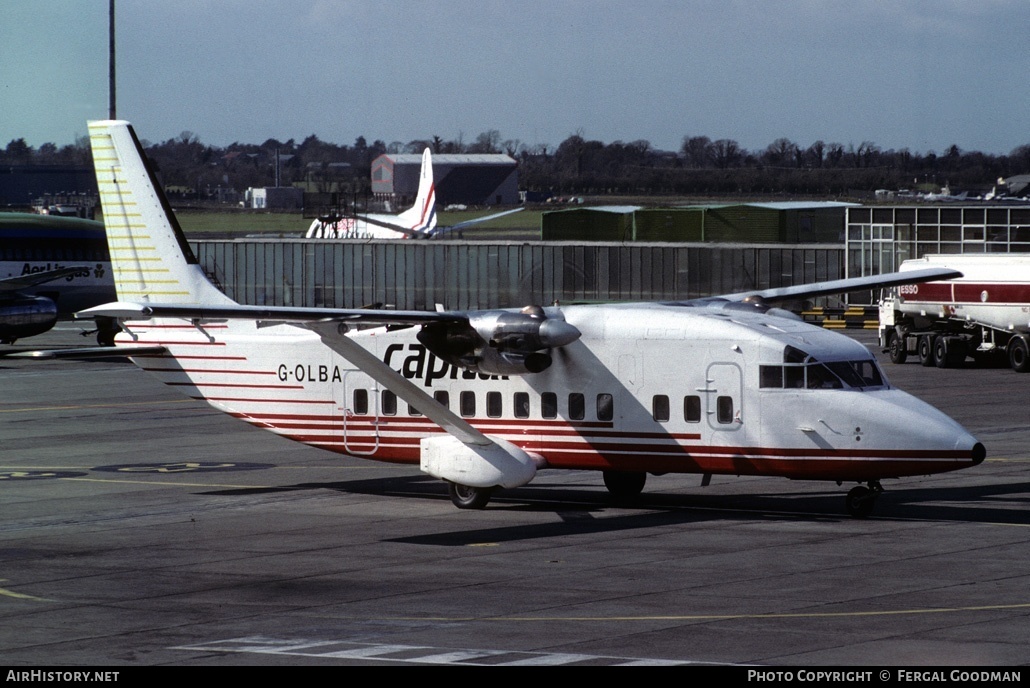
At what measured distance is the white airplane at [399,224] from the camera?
366 feet

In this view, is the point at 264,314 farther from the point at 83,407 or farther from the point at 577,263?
the point at 577,263

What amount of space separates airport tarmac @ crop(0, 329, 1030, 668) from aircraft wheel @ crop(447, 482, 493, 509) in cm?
25

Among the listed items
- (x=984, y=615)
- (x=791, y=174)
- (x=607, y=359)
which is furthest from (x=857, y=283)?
(x=791, y=174)

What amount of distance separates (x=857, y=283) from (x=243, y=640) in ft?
59.7

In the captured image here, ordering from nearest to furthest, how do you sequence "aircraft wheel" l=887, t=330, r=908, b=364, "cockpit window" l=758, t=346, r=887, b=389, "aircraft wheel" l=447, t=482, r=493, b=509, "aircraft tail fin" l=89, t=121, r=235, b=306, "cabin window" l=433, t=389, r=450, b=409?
"cockpit window" l=758, t=346, r=887, b=389, "aircraft wheel" l=447, t=482, r=493, b=509, "cabin window" l=433, t=389, r=450, b=409, "aircraft tail fin" l=89, t=121, r=235, b=306, "aircraft wheel" l=887, t=330, r=908, b=364

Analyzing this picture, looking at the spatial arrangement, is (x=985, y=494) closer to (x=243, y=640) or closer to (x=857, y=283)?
(x=857, y=283)

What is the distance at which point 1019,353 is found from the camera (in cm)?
5572

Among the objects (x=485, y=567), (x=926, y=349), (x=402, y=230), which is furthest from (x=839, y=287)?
(x=402, y=230)

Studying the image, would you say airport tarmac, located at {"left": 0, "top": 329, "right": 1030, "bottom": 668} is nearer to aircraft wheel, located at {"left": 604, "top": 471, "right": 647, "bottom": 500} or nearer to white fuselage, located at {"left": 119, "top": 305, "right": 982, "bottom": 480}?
aircraft wheel, located at {"left": 604, "top": 471, "right": 647, "bottom": 500}

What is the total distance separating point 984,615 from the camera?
62.1ft

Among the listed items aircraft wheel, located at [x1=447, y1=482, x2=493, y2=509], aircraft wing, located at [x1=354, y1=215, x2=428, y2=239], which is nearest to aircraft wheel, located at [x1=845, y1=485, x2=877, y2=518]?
aircraft wheel, located at [x1=447, y1=482, x2=493, y2=509]

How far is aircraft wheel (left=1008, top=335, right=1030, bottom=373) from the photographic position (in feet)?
182

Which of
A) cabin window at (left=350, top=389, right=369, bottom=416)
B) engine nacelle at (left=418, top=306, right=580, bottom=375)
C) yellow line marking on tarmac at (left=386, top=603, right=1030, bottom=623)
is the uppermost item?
engine nacelle at (left=418, top=306, right=580, bottom=375)

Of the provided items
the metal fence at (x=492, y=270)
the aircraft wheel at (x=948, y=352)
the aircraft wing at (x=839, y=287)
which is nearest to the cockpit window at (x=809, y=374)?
the aircraft wing at (x=839, y=287)
